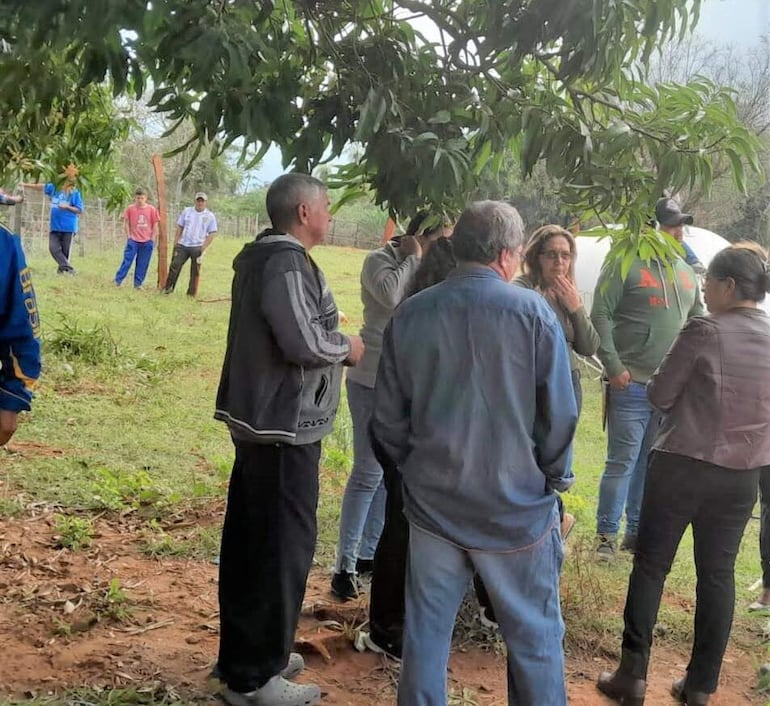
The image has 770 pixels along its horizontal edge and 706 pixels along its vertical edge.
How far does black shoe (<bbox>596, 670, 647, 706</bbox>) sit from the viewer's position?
3.32 meters

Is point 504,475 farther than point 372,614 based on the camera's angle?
No

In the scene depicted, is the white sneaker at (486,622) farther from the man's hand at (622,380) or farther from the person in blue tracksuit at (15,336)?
the person in blue tracksuit at (15,336)

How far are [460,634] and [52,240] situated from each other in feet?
39.9

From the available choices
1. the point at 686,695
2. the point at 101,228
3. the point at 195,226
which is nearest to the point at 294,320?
the point at 686,695

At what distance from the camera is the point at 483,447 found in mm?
2516

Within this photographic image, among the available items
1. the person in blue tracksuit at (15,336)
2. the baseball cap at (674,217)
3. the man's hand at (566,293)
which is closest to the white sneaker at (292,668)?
the person in blue tracksuit at (15,336)

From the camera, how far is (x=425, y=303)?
260 cm

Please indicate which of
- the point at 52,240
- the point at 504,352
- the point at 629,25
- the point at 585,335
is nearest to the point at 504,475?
the point at 504,352

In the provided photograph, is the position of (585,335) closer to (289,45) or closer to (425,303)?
(425,303)

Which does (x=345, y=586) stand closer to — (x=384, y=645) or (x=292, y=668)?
(x=384, y=645)

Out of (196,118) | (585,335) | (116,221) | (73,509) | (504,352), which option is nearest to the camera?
(196,118)

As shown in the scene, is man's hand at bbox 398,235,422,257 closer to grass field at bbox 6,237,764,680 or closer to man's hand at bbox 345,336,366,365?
man's hand at bbox 345,336,366,365

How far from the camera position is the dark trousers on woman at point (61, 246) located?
14.0 metres

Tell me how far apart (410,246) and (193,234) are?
10159 mm
